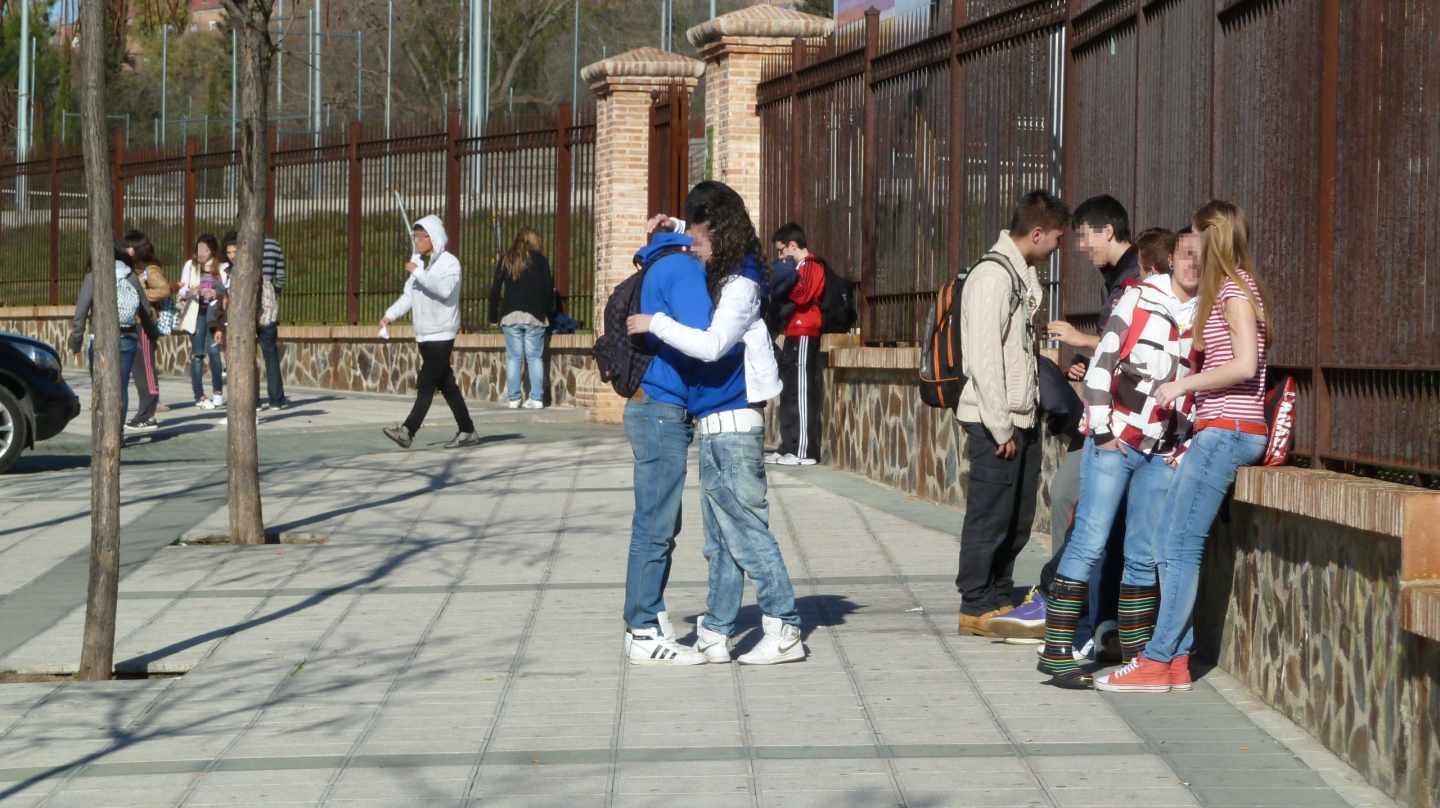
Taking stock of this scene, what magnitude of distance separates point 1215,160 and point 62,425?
32.0ft

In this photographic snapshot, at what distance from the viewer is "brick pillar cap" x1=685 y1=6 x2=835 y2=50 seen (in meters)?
16.0

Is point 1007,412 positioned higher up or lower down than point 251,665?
higher up

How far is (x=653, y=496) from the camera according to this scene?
745 cm

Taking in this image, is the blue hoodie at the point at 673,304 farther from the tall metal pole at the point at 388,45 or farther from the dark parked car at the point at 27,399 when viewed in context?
the tall metal pole at the point at 388,45

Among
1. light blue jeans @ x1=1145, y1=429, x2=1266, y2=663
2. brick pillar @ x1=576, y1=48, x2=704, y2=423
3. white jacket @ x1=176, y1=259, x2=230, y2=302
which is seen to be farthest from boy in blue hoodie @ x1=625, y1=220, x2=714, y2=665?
white jacket @ x1=176, y1=259, x2=230, y2=302

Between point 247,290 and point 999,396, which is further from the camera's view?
point 247,290

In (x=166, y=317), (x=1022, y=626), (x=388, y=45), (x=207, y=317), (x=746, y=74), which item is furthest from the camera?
(x=388, y=45)

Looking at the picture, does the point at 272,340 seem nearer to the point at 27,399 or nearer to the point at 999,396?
the point at 27,399

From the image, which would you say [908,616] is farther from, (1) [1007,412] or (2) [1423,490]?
(2) [1423,490]

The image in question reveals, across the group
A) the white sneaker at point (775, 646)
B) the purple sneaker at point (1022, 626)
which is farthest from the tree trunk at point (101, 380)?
the purple sneaker at point (1022, 626)

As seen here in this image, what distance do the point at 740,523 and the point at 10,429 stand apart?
870 centimetres

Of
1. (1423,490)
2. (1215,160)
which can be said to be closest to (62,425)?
(1215,160)

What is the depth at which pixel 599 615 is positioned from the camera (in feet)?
28.4

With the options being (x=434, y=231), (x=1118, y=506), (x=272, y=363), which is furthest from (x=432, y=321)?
(x=1118, y=506)
